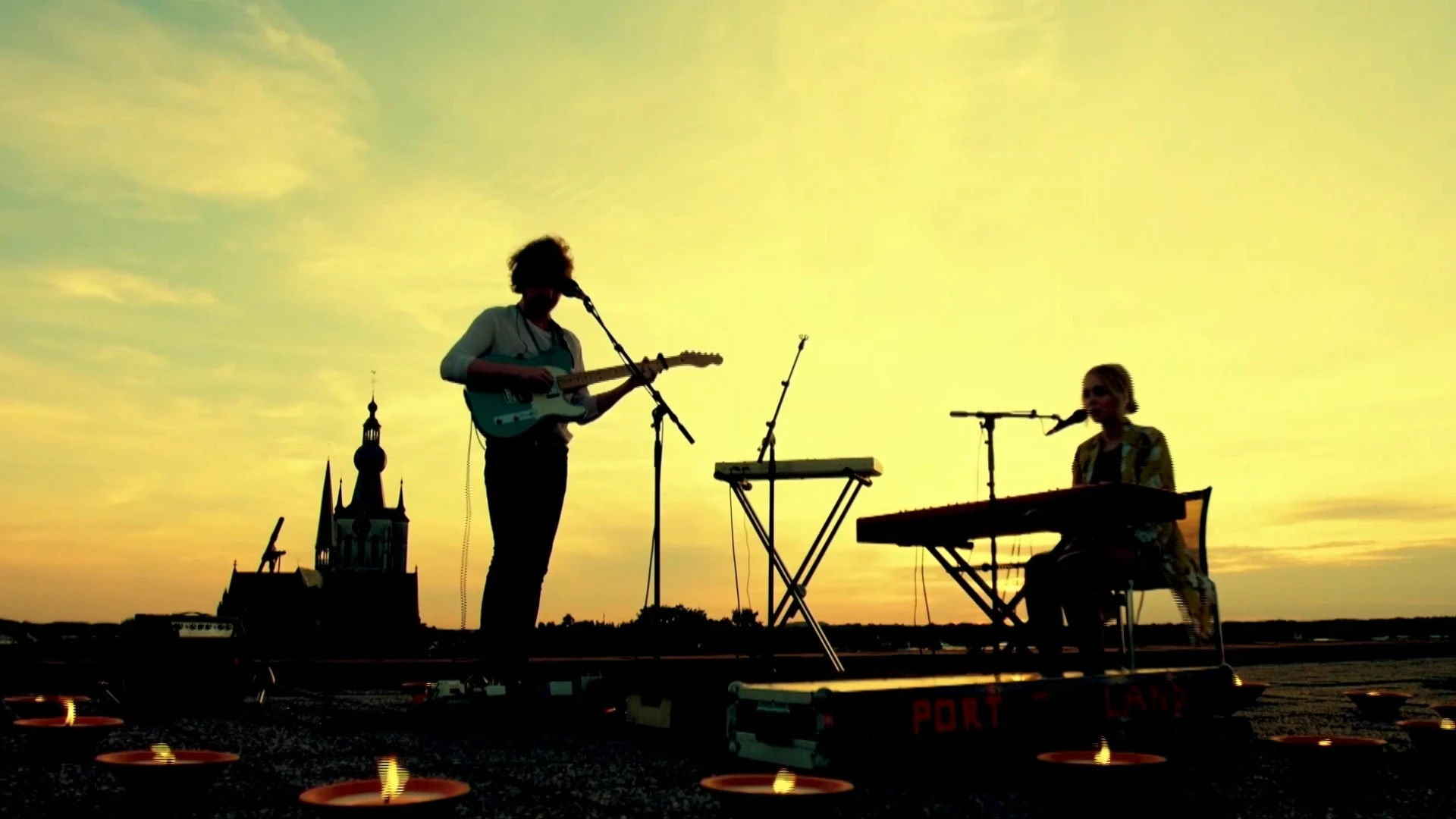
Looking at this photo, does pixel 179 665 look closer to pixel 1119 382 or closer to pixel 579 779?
pixel 579 779

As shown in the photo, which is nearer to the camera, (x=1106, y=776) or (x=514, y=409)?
(x=1106, y=776)

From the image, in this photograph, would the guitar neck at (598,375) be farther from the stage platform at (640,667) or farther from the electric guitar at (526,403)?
the stage platform at (640,667)

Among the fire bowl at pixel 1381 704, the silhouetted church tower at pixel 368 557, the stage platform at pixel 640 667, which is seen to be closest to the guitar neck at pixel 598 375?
the stage platform at pixel 640 667

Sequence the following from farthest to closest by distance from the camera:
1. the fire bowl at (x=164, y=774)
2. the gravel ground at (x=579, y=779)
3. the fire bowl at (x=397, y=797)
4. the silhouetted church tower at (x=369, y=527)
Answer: the silhouetted church tower at (x=369, y=527) < the gravel ground at (x=579, y=779) < the fire bowl at (x=164, y=774) < the fire bowl at (x=397, y=797)

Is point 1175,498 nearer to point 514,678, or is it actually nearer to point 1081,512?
point 1081,512

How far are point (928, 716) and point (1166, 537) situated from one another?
2.25 m

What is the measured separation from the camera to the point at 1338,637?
1686 cm

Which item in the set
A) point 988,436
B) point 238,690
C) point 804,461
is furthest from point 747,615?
point 238,690

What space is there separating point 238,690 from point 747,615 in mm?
2817

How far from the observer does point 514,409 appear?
14.2 feet

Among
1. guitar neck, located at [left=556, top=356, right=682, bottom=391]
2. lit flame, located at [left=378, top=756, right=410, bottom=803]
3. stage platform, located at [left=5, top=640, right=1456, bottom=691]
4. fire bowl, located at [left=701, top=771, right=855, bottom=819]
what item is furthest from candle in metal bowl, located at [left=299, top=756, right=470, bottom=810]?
guitar neck, located at [left=556, top=356, right=682, bottom=391]

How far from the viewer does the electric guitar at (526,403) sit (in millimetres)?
4305

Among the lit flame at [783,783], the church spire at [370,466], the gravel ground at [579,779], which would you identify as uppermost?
the church spire at [370,466]

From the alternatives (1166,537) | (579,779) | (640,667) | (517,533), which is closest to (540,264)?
(517,533)
